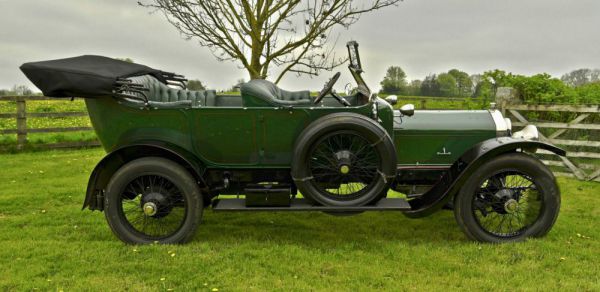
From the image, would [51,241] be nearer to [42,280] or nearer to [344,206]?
[42,280]

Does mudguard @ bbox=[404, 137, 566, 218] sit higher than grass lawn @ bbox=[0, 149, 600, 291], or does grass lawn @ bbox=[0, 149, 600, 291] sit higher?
mudguard @ bbox=[404, 137, 566, 218]

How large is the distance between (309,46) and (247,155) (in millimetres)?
4982

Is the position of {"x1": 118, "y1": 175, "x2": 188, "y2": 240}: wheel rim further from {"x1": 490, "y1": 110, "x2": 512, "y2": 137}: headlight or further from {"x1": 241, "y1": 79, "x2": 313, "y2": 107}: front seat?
{"x1": 490, "y1": 110, "x2": 512, "y2": 137}: headlight

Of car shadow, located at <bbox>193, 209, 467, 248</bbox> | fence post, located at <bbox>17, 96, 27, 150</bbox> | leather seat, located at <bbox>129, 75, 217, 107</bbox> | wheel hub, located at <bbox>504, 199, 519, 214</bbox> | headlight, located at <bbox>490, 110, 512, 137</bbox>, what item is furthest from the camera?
fence post, located at <bbox>17, 96, 27, 150</bbox>

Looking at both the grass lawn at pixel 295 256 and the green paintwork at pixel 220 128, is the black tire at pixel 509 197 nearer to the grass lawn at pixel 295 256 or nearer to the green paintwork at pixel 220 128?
the grass lawn at pixel 295 256

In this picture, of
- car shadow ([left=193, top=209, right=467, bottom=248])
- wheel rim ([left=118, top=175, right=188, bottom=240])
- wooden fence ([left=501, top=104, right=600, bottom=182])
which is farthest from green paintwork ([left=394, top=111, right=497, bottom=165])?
wooden fence ([left=501, top=104, right=600, bottom=182])

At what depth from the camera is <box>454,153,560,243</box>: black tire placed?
418 centimetres

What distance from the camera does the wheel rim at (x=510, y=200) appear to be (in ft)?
13.9

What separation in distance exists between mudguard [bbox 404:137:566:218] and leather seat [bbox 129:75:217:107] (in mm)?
2434

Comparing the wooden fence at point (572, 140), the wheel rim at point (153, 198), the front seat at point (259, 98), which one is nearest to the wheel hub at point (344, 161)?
the front seat at point (259, 98)

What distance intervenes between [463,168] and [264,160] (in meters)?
1.94

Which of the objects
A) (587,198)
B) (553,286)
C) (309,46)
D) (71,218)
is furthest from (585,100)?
(71,218)

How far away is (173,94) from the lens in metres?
4.86

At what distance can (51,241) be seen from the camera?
4.35 metres
